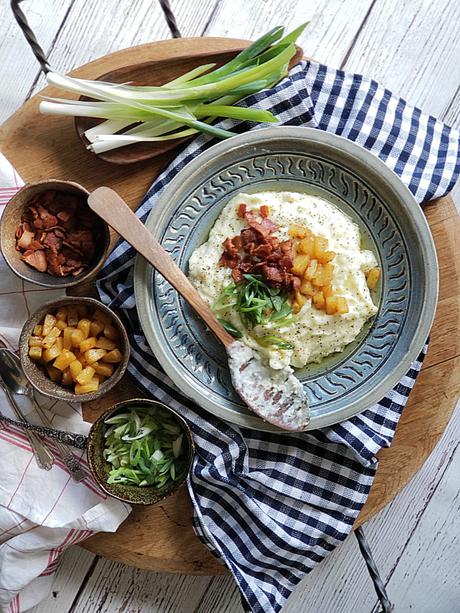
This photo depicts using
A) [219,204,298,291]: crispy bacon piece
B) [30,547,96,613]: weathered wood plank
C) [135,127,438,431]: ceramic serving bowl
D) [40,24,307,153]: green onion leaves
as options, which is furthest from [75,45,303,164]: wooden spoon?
[30,547,96,613]: weathered wood plank

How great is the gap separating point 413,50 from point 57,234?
6.10 ft

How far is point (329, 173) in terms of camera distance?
256cm

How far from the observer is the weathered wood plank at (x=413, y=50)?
3.04 m

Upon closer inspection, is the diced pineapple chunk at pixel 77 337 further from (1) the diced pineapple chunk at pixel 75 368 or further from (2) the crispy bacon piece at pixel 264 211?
(2) the crispy bacon piece at pixel 264 211

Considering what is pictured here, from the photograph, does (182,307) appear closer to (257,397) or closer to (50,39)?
(257,397)

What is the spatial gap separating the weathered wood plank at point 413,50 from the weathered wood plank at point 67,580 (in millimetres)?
2607

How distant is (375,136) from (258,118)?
0.47 m

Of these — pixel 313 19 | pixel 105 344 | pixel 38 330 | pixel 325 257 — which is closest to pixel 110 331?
pixel 105 344

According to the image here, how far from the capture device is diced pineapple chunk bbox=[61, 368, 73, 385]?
252 centimetres

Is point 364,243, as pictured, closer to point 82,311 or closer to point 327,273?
point 327,273

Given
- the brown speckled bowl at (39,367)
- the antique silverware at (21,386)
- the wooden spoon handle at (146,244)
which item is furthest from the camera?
the antique silverware at (21,386)

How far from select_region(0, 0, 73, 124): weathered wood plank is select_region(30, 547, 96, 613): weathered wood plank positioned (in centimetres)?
210

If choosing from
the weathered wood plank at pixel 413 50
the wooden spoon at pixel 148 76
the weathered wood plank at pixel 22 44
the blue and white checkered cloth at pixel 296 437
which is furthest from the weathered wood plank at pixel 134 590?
the weathered wood plank at pixel 413 50

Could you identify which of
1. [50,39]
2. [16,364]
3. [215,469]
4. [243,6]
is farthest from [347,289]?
[50,39]
